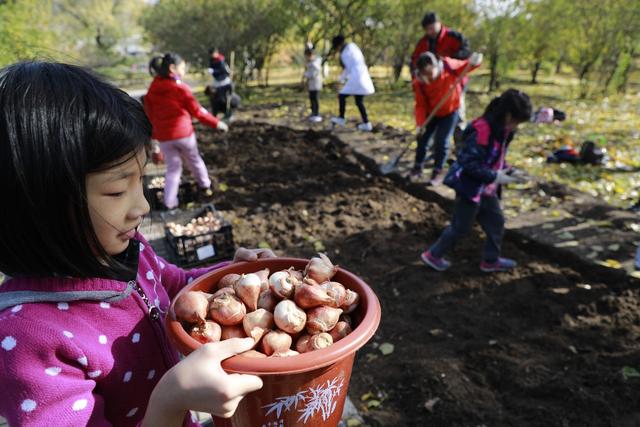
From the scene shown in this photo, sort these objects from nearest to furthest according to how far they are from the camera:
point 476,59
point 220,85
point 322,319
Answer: point 322,319
point 476,59
point 220,85

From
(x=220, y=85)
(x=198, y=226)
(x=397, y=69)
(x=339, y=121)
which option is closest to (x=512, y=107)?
(x=198, y=226)

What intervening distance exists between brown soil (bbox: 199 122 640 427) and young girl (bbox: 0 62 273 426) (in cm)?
188

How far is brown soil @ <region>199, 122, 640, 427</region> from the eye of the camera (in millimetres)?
2635

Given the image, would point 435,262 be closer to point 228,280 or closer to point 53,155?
point 228,280

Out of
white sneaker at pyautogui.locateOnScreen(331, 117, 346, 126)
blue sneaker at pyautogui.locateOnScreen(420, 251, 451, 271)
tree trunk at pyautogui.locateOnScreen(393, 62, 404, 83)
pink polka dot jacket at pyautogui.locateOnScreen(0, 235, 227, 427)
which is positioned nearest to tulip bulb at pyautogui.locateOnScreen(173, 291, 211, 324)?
pink polka dot jacket at pyautogui.locateOnScreen(0, 235, 227, 427)

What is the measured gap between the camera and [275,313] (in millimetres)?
1244

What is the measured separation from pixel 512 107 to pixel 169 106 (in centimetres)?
379

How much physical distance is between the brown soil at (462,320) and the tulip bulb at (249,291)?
164 centimetres

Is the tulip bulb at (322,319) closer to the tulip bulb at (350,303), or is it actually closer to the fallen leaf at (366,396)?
the tulip bulb at (350,303)

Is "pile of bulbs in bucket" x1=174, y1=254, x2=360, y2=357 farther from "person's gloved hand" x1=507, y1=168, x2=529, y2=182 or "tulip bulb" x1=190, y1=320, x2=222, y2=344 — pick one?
"person's gloved hand" x1=507, y1=168, x2=529, y2=182

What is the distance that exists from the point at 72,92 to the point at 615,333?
3809 millimetres

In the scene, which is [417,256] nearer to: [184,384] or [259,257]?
[259,257]

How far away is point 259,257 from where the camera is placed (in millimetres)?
1636

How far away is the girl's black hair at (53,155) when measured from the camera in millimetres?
865
